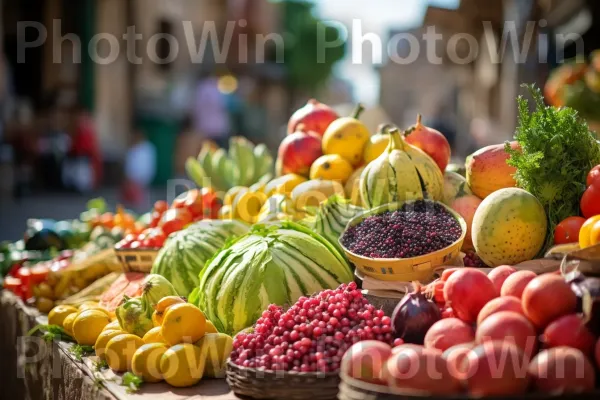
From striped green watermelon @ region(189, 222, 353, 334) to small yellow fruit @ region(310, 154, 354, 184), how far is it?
84 cm

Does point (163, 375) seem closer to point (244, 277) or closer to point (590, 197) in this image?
point (244, 277)

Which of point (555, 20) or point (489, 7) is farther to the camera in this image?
point (489, 7)

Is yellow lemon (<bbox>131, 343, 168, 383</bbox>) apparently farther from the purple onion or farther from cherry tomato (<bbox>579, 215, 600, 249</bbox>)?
cherry tomato (<bbox>579, 215, 600, 249</bbox>)

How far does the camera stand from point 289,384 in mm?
2168

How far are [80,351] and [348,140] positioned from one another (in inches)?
70.6

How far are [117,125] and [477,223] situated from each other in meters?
17.3

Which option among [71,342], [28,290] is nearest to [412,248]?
[71,342]

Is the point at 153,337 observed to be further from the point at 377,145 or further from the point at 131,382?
the point at 377,145

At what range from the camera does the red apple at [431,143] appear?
11.5 ft

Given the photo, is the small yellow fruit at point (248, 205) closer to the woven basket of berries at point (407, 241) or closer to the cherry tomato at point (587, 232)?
the woven basket of berries at point (407, 241)

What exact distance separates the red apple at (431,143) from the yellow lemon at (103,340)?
1.67 m

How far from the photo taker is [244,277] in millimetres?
2818

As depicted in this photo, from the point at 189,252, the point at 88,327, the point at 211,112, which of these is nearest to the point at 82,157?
the point at 211,112

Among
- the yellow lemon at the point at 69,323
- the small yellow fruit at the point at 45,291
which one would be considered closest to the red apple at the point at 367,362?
the yellow lemon at the point at 69,323
